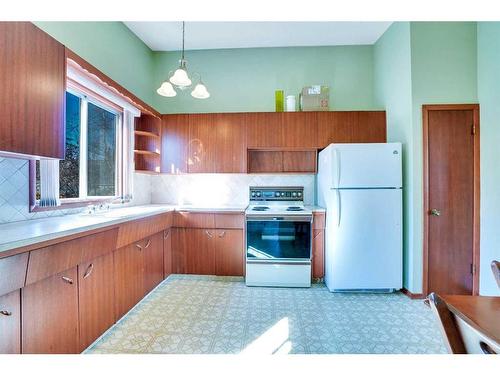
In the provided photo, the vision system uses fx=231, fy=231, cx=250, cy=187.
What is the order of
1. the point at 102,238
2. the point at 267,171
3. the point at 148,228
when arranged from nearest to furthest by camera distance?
the point at 102,238, the point at 148,228, the point at 267,171

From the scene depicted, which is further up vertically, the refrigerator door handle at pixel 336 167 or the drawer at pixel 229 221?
the refrigerator door handle at pixel 336 167

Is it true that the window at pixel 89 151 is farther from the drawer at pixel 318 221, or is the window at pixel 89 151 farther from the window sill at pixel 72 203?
the drawer at pixel 318 221

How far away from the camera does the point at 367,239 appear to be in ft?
8.05

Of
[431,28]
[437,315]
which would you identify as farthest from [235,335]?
[431,28]

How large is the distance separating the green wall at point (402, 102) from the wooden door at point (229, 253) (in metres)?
1.81

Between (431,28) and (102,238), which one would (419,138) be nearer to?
(431,28)

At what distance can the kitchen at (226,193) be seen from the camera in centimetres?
140

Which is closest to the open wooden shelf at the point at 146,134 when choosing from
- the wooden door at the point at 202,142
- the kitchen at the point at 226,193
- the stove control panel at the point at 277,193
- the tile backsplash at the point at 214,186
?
the kitchen at the point at 226,193

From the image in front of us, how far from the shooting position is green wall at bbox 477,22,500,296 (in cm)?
210

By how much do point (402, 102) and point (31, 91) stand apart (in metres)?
3.19

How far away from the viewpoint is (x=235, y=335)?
1.80m

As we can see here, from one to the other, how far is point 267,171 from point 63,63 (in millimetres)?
2372

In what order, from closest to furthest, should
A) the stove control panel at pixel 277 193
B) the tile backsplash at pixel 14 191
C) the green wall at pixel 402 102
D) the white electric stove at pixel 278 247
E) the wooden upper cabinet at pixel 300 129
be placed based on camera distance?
the tile backsplash at pixel 14 191, the green wall at pixel 402 102, the white electric stove at pixel 278 247, the wooden upper cabinet at pixel 300 129, the stove control panel at pixel 277 193

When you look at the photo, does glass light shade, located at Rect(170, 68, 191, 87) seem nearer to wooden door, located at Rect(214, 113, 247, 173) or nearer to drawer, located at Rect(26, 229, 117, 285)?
wooden door, located at Rect(214, 113, 247, 173)
